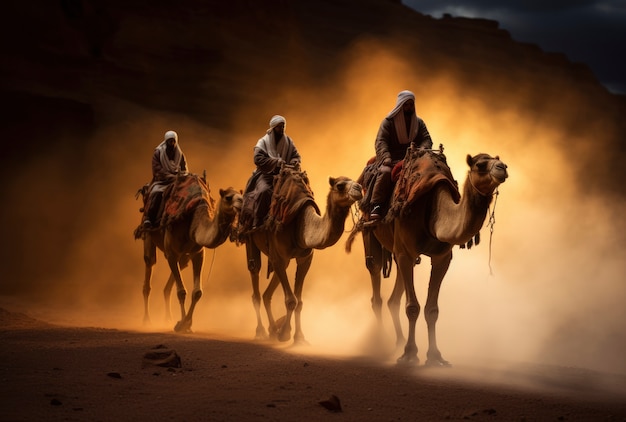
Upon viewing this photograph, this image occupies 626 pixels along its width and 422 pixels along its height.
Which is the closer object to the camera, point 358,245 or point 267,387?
point 267,387

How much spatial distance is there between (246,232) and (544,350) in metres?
4.84

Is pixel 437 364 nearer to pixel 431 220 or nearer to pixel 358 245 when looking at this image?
pixel 431 220

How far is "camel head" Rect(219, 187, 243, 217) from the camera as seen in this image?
43.3 feet

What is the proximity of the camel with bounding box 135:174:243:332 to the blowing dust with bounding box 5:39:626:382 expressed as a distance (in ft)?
3.22

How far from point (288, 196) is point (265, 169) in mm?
1087

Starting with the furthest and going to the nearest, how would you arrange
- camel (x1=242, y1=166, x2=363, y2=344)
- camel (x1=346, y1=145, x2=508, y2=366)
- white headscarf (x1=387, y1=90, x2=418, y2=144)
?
white headscarf (x1=387, y1=90, x2=418, y2=144), camel (x1=242, y1=166, x2=363, y2=344), camel (x1=346, y1=145, x2=508, y2=366)

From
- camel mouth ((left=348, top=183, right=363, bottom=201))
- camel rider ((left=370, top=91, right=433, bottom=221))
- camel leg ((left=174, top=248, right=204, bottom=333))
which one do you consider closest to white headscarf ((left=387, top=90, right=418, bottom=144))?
camel rider ((left=370, top=91, right=433, bottom=221))

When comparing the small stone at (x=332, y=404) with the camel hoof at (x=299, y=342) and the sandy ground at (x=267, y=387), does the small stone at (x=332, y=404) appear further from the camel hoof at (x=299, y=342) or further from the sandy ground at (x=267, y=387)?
the camel hoof at (x=299, y=342)

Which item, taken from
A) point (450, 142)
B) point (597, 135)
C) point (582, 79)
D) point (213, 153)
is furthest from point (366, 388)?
point (582, 79)

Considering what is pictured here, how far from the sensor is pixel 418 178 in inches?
411

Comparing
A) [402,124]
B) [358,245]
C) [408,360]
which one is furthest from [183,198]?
[358,245]

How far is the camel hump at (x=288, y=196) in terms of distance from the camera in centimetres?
1211

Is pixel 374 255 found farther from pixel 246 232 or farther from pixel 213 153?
pixel 213 153

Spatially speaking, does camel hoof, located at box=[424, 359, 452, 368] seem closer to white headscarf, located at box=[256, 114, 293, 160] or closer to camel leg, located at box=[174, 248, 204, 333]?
white headscarf, located at box=[256, 114, 293, 160]
